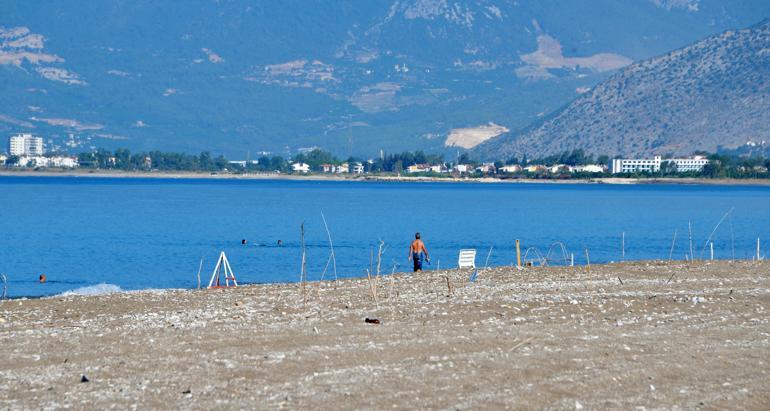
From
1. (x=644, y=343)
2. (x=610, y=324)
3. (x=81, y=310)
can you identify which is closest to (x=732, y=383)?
(x=644, y=343)

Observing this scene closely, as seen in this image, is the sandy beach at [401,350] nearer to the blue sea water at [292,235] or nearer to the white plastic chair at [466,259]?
→ the white plastic chair at [466,259]

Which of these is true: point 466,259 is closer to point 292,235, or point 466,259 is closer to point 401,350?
point 401,350

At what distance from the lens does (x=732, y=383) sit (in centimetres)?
1373

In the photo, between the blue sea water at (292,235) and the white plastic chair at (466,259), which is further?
the blue sea water at (292,235)

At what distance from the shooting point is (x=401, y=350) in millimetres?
15320

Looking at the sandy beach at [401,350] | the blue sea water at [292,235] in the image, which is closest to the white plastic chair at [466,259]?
the blue sea water at [292,235]

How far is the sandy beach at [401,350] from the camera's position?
1295 cm

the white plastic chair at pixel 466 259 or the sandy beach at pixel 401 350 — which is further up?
the sandy beach at pixel 401 350

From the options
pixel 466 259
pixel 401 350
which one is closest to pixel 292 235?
pixel 466 259

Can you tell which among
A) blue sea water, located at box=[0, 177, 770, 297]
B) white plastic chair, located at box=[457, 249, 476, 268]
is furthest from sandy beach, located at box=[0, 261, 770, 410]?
blue sea water, located at box=[0, 177, 770, 297]

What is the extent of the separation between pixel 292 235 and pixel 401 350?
165 ft

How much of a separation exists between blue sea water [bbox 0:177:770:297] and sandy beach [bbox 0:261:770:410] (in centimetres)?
1429

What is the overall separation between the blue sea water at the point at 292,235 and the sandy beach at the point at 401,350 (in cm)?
1429

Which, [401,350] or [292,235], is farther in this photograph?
[292,235]
